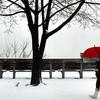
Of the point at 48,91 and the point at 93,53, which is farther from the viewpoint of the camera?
the point at 48,91

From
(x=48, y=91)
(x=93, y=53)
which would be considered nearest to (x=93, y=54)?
(x=93, y=53)

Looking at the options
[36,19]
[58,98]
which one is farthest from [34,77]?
[58,98]

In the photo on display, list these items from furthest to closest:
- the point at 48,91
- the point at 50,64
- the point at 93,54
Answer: the point at 50,64, the point at 48,91, the point at 93,54

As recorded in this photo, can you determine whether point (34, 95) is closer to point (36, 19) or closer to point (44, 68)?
point (36, 19)

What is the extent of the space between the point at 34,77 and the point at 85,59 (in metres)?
3.86

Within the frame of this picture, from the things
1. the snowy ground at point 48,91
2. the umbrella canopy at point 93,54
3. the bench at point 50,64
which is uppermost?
the umbrella canopy at point 93,54

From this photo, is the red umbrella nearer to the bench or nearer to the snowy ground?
the snowy ground

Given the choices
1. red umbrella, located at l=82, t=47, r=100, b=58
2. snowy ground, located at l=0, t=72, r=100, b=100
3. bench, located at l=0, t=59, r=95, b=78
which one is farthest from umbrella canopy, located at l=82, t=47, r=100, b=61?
bench, located at l=0, t=59, r=95, b=78

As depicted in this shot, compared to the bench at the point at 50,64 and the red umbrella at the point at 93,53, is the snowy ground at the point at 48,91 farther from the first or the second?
the bench at the point at 50,64

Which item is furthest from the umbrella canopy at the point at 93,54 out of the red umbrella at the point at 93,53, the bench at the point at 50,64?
the bench at the point at 50,64

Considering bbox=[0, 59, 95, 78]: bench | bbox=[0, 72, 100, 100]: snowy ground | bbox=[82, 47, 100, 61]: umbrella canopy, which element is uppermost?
bbox=[82, 47, 100, 61]: umbrella canopy

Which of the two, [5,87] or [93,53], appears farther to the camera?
[5,87]

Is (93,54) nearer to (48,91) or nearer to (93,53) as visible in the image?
(93,53)

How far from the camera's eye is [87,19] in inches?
651
